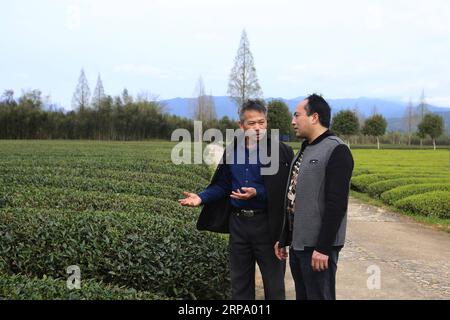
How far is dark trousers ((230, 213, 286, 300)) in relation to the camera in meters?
3.15

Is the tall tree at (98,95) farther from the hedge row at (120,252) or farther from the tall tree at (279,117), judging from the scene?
the hedge row at (120,252)

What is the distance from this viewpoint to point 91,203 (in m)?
5.65

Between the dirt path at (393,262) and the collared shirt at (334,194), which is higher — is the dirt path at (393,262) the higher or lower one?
the lower one

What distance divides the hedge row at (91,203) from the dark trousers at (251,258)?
2098mm

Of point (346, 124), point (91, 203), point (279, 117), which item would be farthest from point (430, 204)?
point (346, 124)

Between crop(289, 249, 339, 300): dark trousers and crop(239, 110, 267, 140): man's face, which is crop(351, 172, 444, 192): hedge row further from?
crop(289, 249, 339, 300): dark trousers

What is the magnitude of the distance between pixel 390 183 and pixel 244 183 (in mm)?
9953

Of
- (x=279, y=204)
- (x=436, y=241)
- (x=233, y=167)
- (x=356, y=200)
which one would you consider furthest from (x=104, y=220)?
(x=356, y=200)

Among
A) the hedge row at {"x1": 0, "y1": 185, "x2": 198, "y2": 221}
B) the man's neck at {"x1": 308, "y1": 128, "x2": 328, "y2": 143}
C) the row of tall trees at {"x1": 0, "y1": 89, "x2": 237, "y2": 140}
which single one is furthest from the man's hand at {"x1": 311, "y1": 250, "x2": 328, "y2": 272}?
the row of tall trees at {"x1": 0, "y1": 89, "x2": 237, "y2": 140}

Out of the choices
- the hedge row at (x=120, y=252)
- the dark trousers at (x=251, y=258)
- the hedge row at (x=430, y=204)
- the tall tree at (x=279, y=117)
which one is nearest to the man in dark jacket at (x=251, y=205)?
the dark trousers at (x=251, y=258)

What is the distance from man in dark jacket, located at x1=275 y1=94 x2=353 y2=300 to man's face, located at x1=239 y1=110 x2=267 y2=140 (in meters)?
0.28

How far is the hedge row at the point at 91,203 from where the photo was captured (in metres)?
5.41

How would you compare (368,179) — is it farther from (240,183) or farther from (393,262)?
(240,183)
